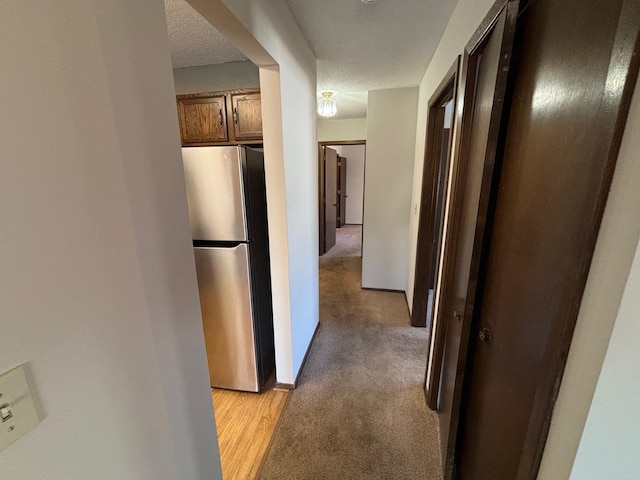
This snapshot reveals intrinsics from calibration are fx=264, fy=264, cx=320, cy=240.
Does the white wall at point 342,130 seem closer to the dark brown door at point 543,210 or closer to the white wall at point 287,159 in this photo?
the white wall at point 287,159

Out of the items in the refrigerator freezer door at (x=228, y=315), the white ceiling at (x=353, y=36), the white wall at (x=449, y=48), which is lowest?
the refrigerator freezer door at (x=228, y=315)

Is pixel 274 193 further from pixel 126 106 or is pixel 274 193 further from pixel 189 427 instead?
pixel 189 427

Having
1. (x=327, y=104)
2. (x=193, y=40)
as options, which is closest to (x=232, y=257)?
(x=193, y=40)

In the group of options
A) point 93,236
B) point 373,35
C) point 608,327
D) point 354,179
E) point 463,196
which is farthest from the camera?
point 354,179

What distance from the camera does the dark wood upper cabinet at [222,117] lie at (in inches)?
73.4

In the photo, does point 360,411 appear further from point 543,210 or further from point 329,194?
point 329,194

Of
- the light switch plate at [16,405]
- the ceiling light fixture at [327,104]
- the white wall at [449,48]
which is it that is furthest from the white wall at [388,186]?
the light switch plate at [16,405]

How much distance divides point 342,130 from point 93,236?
15.3 feet

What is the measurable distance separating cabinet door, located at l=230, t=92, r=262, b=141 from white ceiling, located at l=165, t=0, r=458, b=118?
0.38m

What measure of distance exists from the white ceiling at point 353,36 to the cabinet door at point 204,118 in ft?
1.15

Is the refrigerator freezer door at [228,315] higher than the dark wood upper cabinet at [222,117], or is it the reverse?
the dark wood upper cabinet at [222,117]

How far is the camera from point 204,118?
1.95 m

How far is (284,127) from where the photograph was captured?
157cm

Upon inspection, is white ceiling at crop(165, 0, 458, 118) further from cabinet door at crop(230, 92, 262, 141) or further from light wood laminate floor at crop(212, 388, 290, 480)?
light wood laminate floor at crop(212, 388, 290, 480)
